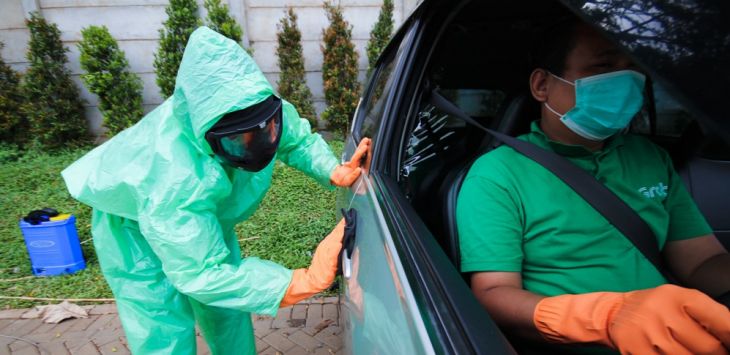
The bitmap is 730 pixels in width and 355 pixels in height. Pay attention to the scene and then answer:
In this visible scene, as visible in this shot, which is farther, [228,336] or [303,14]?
[303,14]

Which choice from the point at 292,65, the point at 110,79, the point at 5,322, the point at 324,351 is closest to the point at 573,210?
the point at 324,351

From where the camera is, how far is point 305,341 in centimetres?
260

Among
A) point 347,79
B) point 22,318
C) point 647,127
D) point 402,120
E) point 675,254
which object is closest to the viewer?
point 675,254

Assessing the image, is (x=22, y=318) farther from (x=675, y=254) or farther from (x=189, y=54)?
(x=675, y=254)

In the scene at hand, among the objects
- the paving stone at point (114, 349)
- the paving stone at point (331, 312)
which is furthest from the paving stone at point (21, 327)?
the paving stone at point (331, 312)

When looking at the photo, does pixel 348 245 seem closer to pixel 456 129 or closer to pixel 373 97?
pixel 456 129

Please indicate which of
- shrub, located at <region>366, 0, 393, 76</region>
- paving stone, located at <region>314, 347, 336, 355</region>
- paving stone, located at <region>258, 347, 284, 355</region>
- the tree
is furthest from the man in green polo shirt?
the tree

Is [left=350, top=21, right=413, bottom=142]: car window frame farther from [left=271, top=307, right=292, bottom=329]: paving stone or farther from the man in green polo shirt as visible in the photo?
[left=271, top=307, right=292, bottom=329]: paving stone

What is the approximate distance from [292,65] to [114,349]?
4.60m

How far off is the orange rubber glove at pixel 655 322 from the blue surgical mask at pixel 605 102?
58 cm

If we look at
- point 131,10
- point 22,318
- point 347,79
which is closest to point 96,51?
point 131,10

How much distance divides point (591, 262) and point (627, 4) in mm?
766

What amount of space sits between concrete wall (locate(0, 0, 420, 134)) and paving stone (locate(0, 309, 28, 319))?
4030mm

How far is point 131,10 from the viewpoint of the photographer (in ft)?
19.4
